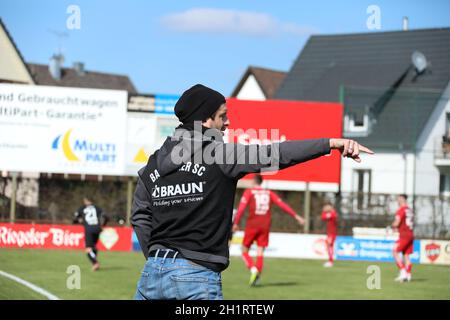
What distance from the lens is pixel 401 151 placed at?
41812 mm

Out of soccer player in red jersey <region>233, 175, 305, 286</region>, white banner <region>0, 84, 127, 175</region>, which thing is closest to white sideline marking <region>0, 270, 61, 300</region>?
soccer player in red jersey <region>233, 175, 305, 286</region>

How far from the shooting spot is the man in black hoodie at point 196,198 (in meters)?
4.53

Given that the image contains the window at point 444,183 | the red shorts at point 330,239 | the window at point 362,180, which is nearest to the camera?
the red shorts at point 330,239

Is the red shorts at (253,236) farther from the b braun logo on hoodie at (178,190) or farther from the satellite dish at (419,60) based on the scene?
the satellite dish at (419,60)

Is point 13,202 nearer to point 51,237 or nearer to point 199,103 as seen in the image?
point 51,237

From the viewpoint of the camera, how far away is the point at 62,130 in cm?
3212

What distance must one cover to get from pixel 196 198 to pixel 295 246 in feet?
88.5

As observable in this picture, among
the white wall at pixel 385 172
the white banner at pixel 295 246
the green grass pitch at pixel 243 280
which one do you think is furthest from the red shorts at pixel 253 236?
the white wall at pixel 385 172

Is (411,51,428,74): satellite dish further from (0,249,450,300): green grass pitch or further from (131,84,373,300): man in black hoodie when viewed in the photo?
(131,84,373,300): man in black hoodie

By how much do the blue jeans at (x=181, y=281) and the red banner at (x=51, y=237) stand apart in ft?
86.4

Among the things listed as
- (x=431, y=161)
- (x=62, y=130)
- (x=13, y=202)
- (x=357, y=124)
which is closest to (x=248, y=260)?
(x=13, y=202)
